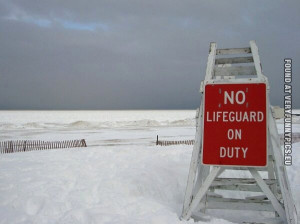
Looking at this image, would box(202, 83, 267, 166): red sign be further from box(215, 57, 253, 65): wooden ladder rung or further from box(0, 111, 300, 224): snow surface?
box(0, 111, 300, 224): snow surface

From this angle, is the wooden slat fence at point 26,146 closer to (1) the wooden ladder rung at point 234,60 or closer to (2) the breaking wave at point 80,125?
(1) the wooden ladder rung at point 234,60

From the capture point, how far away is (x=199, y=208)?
5523 millimetres

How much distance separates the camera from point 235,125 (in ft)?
16.5

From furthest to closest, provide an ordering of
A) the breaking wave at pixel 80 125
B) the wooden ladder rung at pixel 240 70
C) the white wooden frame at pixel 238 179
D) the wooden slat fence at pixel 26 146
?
the breaking wave at pixel 80 125, the wooden slat fence at pixel 26 146, the wooden ladder rung at pixel 240 70, the white wooden frame at pixel 238 179

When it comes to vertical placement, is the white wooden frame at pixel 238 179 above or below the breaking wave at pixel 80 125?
above

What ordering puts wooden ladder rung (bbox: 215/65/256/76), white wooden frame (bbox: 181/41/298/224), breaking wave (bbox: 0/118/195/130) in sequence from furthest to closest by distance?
breaking wave (bbox: 0/118/195/130) < wooden ladder rung (bbox: 215/65/256/76) < white wooden frame (bbox: 181/41/298/224)

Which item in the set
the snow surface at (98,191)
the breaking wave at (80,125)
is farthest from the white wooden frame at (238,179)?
the breaking wave at (80,125)

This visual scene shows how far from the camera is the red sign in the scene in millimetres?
4906

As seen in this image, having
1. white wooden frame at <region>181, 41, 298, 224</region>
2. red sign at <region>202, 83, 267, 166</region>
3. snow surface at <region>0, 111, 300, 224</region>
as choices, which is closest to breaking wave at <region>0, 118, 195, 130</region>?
snow surface at <region>0, 111, 300, 224</region>

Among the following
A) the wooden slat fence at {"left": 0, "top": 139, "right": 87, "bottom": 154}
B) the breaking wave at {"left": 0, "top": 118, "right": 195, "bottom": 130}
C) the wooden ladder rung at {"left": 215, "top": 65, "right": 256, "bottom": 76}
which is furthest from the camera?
the breaking wave at {"left": 0, "top": 118, "right": 195, "bottom": 130}

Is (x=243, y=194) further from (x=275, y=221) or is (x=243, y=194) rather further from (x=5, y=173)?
(x=5, y=173)

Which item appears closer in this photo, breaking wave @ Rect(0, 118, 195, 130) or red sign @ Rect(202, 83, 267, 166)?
red sign @ Rect(202, 83, 267, 166)

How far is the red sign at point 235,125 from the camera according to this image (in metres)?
4.91

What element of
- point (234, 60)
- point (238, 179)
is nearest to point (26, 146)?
point (238, 179)
